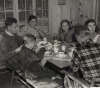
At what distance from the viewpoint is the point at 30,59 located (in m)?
3.03

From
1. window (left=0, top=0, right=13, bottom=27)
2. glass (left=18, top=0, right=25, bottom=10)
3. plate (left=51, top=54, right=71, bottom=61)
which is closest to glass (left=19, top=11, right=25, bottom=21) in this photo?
glass (left=18, top=0, right=25, bottom=10)

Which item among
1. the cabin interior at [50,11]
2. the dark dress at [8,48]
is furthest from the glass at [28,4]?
the dark dress at [8,48]

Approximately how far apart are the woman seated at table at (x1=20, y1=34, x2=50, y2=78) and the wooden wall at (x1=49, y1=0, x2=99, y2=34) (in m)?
2.94

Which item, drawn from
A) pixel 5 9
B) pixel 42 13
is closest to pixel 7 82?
pixel 5 9

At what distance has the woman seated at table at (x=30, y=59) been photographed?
9.86ft

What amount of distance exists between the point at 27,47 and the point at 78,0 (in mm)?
3792

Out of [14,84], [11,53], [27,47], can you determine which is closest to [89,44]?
[27,47]

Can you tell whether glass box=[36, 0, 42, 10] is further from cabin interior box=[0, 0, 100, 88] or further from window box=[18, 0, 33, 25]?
window box=[18, 0, 33, 25]

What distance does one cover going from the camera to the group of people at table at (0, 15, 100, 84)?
2211mm

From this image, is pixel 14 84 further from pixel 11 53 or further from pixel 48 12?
pixel 48 12

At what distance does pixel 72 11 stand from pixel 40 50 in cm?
354

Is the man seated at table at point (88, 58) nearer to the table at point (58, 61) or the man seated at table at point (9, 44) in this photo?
the table at point (58, 61)

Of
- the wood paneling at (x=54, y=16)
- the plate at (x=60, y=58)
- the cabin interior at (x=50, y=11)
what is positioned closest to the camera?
the plate at (x=60, y=58)

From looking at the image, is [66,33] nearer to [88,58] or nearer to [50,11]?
[50,11]
